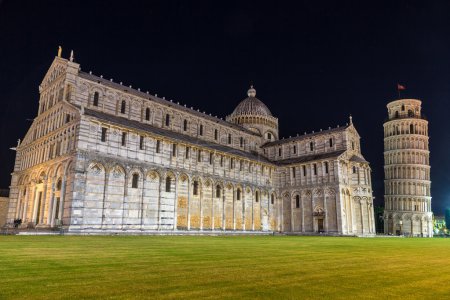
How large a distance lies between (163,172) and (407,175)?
205 feet

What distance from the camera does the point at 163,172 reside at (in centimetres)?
4512

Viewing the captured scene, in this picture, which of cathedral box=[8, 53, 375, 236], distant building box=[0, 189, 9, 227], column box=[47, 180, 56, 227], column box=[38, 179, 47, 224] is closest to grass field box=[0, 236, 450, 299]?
cathedral box=[8, 53, 375, 236]

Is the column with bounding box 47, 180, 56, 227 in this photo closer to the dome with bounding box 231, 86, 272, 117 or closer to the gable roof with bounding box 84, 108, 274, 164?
the gable roof with bounding box 84, 108, 274, 164

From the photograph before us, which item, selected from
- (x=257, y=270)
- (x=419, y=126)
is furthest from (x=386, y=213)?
(x=257, y=270)

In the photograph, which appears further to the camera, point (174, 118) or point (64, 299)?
point (174, 118)

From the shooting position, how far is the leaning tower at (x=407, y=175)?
269ft

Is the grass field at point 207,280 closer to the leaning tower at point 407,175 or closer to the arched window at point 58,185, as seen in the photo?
the arched window at point 58,185

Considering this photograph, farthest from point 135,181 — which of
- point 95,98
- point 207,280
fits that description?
point 207,280

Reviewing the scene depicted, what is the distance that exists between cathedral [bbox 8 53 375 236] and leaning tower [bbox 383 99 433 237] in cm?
2716

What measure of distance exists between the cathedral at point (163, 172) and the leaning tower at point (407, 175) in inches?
1069

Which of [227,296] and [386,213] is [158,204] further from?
[386,213]

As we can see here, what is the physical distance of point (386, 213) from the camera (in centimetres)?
8450

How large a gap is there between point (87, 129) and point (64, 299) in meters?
34.7

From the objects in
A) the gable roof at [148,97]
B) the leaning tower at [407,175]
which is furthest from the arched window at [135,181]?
the leaning tower at [407,175]
